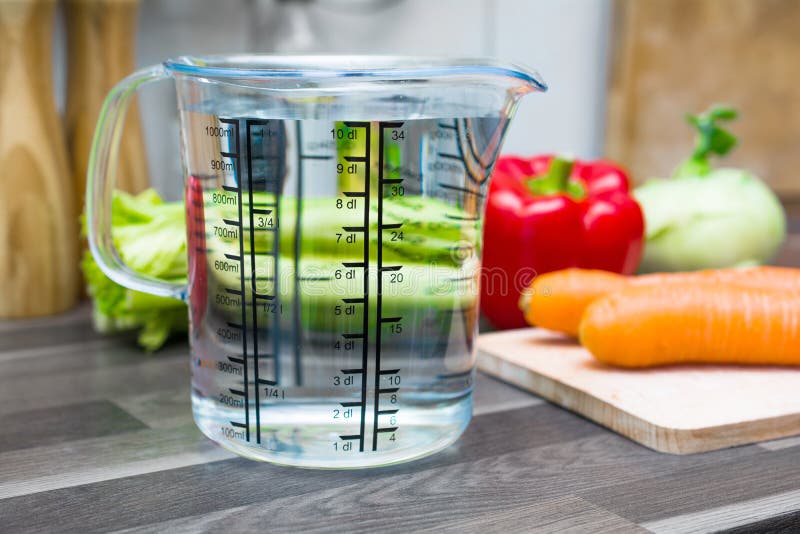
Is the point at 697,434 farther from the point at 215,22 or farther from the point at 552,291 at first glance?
the point at 215,22

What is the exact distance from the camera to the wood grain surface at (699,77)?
1.50 m

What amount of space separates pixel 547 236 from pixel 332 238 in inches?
17.6

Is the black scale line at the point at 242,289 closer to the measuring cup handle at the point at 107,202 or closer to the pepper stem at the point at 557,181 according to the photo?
the measuring cup handle at the point at 107,202

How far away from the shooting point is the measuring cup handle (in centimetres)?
58

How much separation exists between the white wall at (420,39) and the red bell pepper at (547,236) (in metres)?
0.41

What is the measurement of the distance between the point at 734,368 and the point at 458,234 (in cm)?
32

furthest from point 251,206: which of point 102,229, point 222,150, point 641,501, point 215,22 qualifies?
point 215,22

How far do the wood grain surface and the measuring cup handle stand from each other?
110cm

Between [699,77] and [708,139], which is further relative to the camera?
[699,77]

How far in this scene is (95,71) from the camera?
36.9 inches

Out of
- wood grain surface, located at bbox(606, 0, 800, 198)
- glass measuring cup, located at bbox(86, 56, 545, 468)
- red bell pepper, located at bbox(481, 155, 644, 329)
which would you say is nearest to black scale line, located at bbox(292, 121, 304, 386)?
glass measuring cup, located at bbox(86, 56, 545, 468)

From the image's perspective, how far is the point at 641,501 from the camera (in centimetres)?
50

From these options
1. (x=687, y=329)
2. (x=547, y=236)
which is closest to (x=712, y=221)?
(x=547, y=236)

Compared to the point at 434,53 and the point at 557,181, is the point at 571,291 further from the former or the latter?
the point at 434,53
